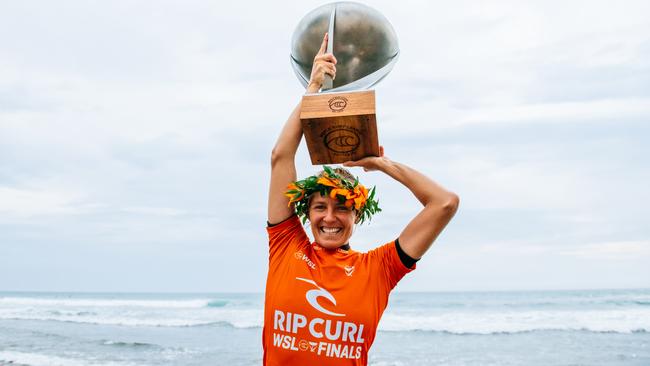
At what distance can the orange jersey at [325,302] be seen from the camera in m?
2.38

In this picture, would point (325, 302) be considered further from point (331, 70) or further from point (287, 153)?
point (331, 70)

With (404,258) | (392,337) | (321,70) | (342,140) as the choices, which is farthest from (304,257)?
(392,337)

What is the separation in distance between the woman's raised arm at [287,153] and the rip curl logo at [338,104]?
0.24m

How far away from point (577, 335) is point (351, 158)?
16933mm

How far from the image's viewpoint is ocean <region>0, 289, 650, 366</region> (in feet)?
41.5

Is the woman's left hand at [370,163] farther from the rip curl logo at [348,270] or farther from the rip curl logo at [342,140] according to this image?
the rip curl logo at [348,270]

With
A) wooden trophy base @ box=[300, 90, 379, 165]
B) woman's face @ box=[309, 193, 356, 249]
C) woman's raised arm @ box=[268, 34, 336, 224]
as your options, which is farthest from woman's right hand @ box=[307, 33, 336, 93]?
woman's face @ box=[309, 193, 356, 249]

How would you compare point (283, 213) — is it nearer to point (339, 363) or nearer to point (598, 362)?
point (339, 363)

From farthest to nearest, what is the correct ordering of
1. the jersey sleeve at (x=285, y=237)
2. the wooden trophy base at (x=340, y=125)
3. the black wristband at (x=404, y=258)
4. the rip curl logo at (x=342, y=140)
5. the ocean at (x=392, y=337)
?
the ocean at (x=392, y=337) → the jersey sleeve at (x=285, y=237) → the black wristband at (x=404, y=258) → the rip curl logo at (x=342, y=140) → the wooden trophy base at (x=340, y=125)

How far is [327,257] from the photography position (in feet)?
8.43

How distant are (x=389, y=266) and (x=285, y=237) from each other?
467 mm

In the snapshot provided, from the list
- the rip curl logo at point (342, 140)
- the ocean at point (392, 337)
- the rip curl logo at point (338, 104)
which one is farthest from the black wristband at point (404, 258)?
the ocean at point (392, 337)

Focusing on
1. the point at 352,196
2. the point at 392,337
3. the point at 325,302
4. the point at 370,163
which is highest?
the point at 370,163

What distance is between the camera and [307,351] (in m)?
2.38
